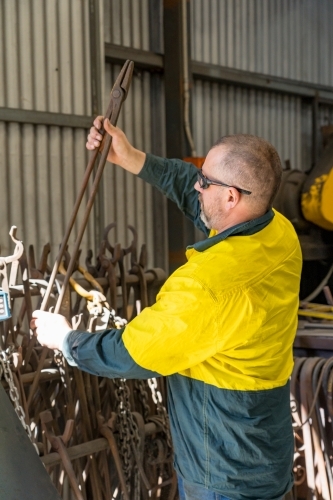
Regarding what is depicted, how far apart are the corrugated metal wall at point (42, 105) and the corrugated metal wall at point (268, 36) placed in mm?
1181

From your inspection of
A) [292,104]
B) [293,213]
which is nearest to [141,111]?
[293,213]

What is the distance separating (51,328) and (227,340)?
441 millimetres

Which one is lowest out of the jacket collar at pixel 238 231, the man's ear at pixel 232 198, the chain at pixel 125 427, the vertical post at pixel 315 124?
the chain at pixel 125 427

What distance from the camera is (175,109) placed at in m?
4.96

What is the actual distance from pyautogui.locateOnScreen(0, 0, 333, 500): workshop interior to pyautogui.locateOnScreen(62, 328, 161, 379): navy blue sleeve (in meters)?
0.18

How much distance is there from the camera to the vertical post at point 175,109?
4938mm

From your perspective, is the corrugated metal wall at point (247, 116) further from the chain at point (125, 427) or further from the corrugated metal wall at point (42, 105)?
the chain at point (125, 427)

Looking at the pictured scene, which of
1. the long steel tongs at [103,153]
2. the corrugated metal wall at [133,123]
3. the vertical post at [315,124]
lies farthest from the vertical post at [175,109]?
the long steel tongs at [103,153]

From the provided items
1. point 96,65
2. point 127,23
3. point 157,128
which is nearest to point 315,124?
point 157,128

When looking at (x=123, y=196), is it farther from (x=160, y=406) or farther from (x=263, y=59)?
(x=160, y=406)

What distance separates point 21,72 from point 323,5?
351cm

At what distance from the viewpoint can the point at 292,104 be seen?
6.30 metres

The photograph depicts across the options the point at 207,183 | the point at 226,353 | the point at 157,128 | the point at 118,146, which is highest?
the point at 157,128

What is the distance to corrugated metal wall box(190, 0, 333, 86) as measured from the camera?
5406mm
